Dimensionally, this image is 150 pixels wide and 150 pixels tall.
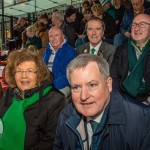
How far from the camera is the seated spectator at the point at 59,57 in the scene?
13.0 ft

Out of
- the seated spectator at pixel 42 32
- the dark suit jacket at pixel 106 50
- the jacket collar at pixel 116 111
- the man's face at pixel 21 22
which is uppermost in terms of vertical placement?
the man's face at pixel 21 22

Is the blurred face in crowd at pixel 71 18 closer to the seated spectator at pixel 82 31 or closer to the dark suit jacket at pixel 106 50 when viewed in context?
the seated spectator at pixel 82 31

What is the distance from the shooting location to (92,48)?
13.7ft

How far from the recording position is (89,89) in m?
1.75

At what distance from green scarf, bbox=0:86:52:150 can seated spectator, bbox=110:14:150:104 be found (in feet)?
3.46

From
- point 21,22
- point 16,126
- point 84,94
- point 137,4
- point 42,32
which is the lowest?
point 16,126

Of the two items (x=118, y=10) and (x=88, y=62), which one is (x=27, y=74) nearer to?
(x=88, y=62)

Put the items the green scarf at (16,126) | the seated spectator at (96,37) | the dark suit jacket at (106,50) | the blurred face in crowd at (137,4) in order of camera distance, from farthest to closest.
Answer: the blurred face in crowd at (137,4) < the seated spectator at (96,37) < the dark suit jacket at (106,50) < the green scarf at (16,126)

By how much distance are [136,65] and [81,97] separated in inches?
61.0

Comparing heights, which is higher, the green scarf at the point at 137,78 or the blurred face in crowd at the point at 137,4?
the blurred face in crowd at the point at 137,4

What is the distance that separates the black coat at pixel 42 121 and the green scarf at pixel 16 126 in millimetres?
38

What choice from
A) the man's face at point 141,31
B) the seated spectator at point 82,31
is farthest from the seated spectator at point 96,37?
the seated spectator at point 82,31

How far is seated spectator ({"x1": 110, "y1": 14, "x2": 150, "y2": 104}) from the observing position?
3123 millimetres

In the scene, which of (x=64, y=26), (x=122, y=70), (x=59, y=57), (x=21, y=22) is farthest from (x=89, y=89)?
(x=21, y=22)
